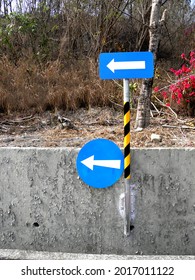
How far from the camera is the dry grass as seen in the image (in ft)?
18.5

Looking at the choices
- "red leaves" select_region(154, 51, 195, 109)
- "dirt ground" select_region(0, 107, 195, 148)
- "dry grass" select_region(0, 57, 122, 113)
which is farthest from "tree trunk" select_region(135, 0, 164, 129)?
"dry grass" select_region(0, 57, 122, 113)

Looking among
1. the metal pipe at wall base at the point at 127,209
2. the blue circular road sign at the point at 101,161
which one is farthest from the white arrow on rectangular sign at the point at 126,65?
the metal pipe at wall base at the point at 127,209

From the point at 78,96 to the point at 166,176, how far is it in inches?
133

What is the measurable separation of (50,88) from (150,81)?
2.30 meters

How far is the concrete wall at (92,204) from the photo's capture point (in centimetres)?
266

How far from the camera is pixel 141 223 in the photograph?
2.72m

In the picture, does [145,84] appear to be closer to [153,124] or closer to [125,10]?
[153,124]

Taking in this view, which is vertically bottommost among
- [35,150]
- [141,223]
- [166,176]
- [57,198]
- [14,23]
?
[141,223]

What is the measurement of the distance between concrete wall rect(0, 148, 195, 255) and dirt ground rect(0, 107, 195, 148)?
4.08 feet

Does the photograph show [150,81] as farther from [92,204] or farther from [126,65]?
[92,204]

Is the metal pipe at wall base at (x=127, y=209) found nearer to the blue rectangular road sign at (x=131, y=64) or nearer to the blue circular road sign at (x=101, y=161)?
the blue circular road sign at (x=101, y=161)

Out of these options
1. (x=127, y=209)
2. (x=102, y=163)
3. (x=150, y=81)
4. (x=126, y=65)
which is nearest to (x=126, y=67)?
(x=126, y=65)

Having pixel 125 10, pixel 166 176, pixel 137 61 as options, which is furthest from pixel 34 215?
pixel 125 10

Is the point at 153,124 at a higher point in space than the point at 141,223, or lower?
higher
